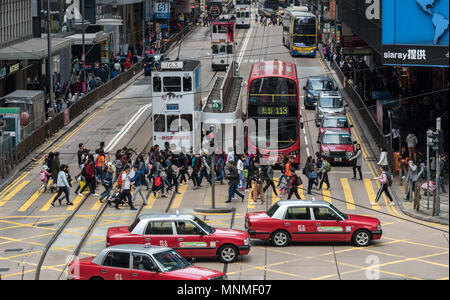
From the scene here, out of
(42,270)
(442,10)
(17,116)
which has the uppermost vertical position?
(442,10)

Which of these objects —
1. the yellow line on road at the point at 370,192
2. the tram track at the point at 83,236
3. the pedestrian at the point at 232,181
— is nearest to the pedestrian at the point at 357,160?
the yellow line on road at the point at 370,192

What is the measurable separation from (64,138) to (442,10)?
63.4 feet

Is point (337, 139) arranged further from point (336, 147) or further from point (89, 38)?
point (89, 38)

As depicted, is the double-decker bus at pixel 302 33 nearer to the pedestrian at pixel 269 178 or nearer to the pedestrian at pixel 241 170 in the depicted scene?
the pedestrian at pixel 241 170

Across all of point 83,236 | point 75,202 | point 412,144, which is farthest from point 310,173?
point 83,236

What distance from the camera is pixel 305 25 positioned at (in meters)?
71.2

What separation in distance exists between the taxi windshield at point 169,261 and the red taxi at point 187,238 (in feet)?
9.55

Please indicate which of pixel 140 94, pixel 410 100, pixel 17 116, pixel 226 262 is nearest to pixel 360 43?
pixel 410 100

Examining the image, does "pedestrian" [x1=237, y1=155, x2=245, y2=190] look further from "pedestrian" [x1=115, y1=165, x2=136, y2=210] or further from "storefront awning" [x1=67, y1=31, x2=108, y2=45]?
"storefront awning" [x1=67, y1=31, x2=108, y2=45]

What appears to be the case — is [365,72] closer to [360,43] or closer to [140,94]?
[360,43]

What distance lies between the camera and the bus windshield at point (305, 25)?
71.0 meters

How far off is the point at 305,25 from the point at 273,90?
36869 mm

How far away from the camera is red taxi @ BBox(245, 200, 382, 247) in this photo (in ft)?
77.2

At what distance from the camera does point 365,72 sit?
5966 centimetres
